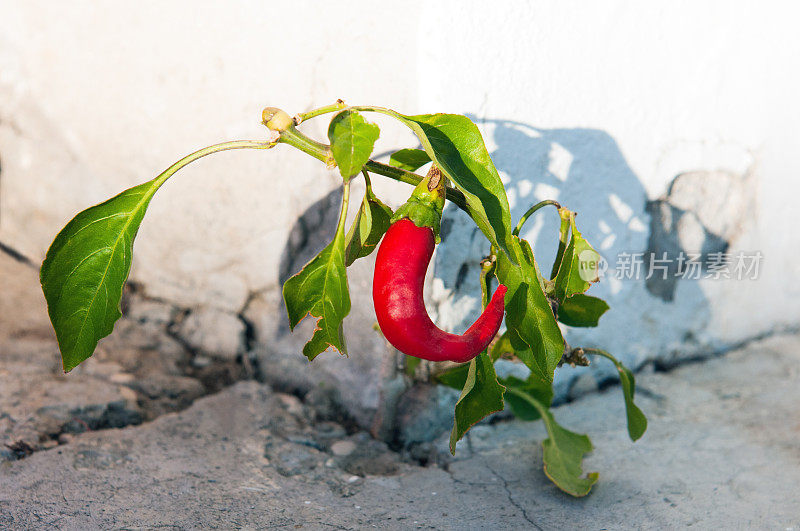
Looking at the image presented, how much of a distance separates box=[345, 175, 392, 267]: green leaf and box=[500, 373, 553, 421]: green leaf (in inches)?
17.8

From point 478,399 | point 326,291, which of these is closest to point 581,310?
point 478,399

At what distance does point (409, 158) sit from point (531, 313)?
310 mm

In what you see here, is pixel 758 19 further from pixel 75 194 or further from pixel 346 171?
pixel 75 194

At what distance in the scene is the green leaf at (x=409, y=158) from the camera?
1.03 metres

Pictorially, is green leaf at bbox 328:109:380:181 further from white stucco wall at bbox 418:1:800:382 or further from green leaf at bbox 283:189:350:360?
white stucco wall at bbox 418:1:800:382

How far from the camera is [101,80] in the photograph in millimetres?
1628

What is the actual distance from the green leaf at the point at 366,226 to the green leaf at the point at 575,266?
0.28 m

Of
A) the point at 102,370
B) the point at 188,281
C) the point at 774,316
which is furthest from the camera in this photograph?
the point at 774,316

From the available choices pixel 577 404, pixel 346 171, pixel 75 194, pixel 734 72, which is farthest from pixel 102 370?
pixel 734 72

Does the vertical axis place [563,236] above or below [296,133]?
below

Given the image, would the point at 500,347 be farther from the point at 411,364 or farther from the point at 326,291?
the point at 326,291

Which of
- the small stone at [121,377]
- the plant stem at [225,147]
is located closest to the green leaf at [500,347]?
the plant stem at [225,147]

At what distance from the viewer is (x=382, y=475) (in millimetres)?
1240

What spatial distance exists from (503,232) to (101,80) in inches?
48.4
